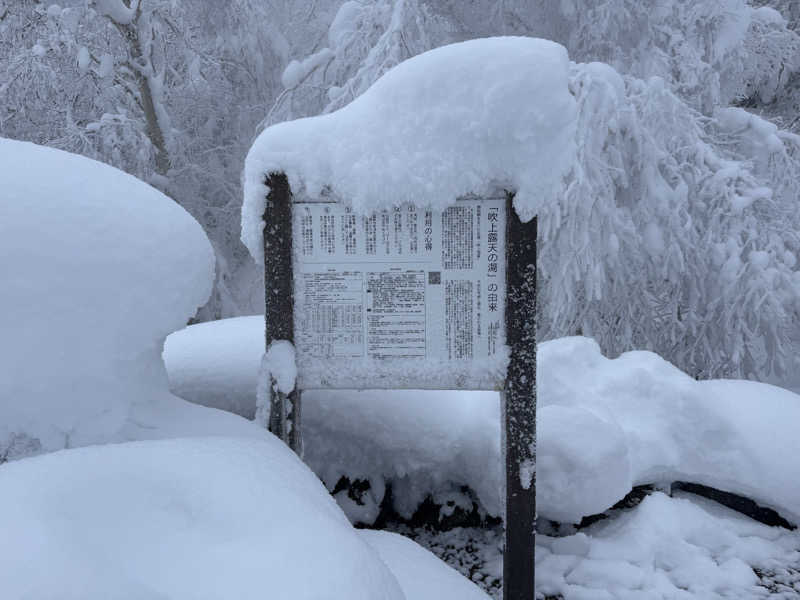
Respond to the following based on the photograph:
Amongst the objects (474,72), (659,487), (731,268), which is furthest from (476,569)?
(731,268)

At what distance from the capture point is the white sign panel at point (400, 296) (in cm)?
250

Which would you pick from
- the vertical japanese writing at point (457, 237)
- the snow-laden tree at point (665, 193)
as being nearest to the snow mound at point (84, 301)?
the vertical japanese writing at point (457, 237)

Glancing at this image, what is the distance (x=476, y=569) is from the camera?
3.00m

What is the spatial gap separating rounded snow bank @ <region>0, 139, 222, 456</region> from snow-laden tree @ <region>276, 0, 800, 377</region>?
3.59m

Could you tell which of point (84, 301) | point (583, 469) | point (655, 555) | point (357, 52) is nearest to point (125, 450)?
point (84, 301)

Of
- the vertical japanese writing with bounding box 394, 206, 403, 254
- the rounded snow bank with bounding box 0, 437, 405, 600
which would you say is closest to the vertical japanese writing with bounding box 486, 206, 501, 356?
the vertical japanese writing with bounding box 394, 206, 403, 254

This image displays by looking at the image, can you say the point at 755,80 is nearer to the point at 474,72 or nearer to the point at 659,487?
the point at 659,487

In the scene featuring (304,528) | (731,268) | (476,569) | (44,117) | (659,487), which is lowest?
(476,569)

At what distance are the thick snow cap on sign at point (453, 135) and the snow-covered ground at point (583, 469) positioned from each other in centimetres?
123

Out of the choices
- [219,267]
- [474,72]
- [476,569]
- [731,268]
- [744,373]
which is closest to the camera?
[474,72]

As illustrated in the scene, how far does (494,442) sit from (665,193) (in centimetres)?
321

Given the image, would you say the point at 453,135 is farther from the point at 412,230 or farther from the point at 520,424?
the point at 520,424

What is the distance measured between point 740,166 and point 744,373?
73.3 inches

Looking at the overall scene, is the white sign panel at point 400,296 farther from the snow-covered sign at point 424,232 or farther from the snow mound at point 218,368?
the snow mound at point 218,368
